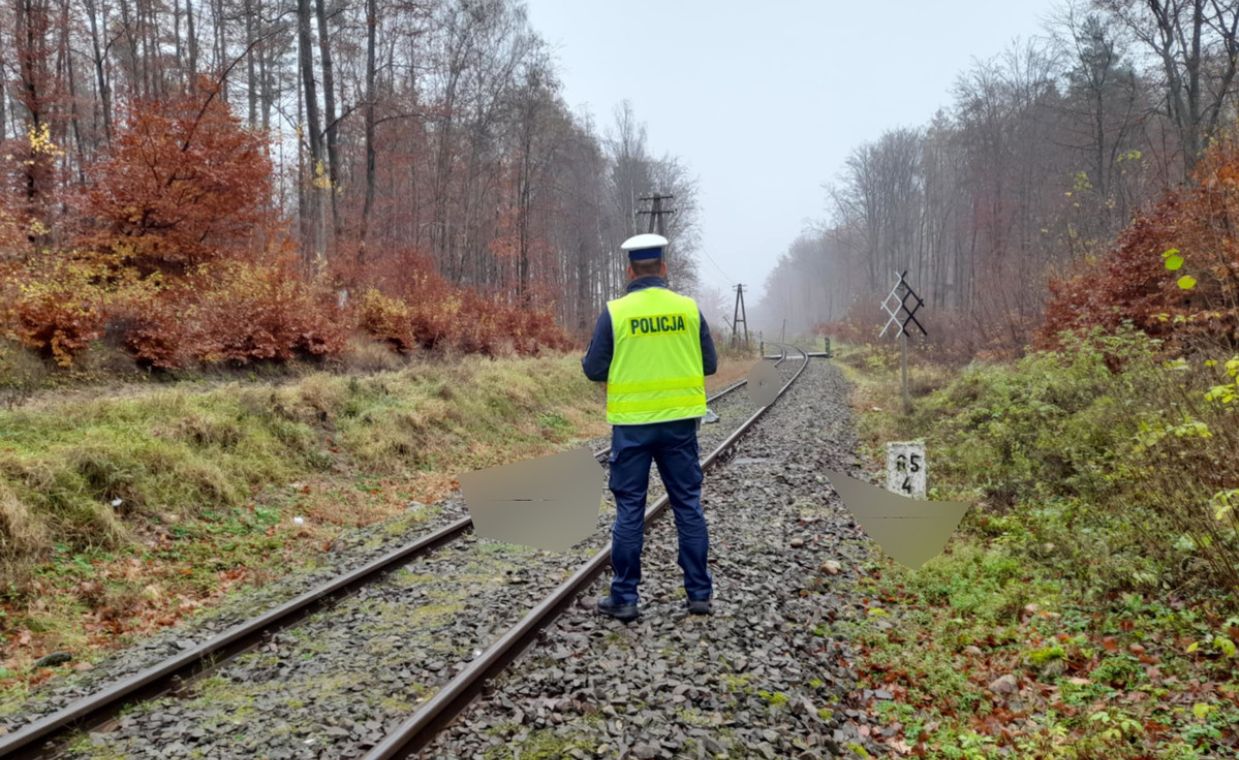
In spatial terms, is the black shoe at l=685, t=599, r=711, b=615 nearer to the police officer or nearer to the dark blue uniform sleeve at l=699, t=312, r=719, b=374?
the police officer

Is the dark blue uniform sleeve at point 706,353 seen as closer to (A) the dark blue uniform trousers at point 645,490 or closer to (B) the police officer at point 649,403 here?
(B) the police officer at point 649,403

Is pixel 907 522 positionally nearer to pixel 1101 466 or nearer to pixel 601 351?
pixel 1101 466

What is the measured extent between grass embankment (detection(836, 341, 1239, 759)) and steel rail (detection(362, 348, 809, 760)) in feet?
6.28

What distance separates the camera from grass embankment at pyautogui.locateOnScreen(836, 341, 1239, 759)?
3.37 meters

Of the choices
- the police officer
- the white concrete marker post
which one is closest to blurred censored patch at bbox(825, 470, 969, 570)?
the white concrete marker post

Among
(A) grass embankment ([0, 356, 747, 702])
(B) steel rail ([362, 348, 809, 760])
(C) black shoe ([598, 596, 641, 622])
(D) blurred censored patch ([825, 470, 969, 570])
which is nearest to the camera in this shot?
(B) steel rail ([362, 348, 809, 760])

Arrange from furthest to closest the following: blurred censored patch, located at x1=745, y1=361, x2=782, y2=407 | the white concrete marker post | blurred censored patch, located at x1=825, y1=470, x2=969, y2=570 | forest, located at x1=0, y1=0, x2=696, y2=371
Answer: blurred censored patch, located at x1=745, y1=361, x2=782, y2=407, forest, located at x1=0, y1=0, x2=696, y2=371, the white concrete marker post, blurred censored patch, located at x1=825, y1=470, x2=969, y2=570

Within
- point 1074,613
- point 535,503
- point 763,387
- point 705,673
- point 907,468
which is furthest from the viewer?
point 763,387

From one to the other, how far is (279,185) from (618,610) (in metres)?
24.0

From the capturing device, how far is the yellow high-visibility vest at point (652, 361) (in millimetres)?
4445

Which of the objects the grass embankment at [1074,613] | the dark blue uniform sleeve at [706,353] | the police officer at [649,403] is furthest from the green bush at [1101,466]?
the dark blue uniform sleeve at [706,353]

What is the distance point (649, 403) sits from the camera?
175 inches

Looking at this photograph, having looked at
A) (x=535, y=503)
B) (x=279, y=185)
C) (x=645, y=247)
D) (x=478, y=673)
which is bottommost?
(x=478, y=673)

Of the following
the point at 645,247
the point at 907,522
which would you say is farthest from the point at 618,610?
the point at 907,522
